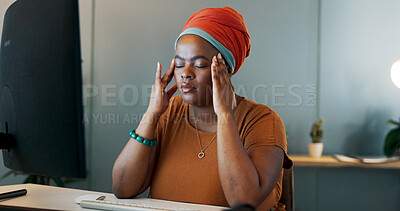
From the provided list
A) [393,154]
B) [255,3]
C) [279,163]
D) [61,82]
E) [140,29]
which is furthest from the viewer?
[140,29]

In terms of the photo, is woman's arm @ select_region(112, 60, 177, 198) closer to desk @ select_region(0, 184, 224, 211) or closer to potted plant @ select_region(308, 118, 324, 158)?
desk @ select_region(0, 184, 224, 211)

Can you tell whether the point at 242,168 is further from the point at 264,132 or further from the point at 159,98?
the point at 159,98

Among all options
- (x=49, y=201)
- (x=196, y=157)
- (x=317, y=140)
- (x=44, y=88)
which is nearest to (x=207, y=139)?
(x=196, y=157)

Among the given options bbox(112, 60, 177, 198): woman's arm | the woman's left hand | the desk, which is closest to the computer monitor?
the desk

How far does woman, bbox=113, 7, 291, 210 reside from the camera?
1112mm

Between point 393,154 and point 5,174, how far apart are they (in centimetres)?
303

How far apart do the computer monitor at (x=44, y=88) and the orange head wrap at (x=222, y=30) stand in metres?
0.61

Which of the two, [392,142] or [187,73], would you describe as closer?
[187,73]

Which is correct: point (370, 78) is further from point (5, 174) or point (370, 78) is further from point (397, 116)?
point (5, 174)

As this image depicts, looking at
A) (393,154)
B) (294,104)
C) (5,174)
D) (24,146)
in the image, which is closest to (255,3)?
(294,104)

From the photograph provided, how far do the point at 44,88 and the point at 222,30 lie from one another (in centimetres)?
72

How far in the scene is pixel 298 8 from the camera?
8.37 feet

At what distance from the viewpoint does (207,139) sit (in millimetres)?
1285

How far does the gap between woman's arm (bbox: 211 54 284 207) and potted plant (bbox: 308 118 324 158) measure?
1439 millimetres
